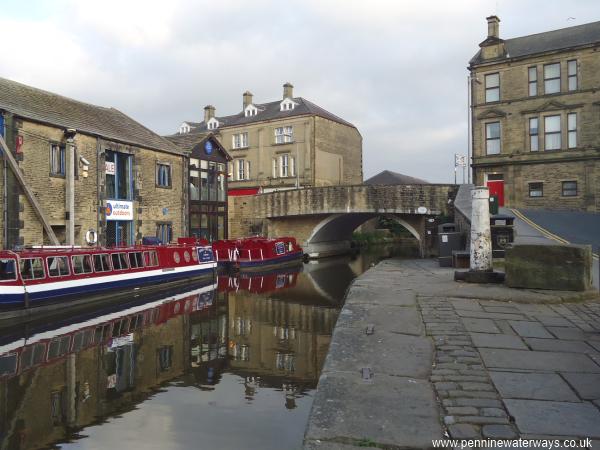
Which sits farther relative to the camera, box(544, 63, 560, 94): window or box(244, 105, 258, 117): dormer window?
box(244, 105, 258, 117): dormer window

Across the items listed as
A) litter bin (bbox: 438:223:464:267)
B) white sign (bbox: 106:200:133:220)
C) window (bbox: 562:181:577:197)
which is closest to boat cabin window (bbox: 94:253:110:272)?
white sign (bbox: 106:200:133:220)

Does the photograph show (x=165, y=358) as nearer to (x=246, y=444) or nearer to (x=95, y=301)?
(x=246, y=444)

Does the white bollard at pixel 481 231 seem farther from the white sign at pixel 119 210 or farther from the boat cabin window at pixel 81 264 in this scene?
the white sign at pixel 119 210

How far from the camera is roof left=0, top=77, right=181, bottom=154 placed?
56.4 ft

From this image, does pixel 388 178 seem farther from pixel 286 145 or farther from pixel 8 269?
pixel 8 269

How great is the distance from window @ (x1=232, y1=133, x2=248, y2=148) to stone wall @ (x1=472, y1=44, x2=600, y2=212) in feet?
66.4

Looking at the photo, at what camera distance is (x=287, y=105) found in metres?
39.3

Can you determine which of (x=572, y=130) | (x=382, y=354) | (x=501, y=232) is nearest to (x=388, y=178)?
(x=572, y=130)

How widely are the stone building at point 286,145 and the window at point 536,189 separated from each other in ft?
52.6

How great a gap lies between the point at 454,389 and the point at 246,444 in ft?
8.03

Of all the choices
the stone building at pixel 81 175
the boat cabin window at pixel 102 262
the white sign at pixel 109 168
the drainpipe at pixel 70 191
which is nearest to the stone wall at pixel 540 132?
the stone building at pixel 81 175

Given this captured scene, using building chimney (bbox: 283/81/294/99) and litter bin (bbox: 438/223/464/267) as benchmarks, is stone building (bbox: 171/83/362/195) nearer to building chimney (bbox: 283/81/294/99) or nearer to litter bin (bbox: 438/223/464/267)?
building chimney (bbox: 283/81/294/99)

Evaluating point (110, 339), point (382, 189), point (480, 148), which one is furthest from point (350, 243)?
point (110, 339)

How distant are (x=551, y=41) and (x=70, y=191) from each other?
2391 cm
